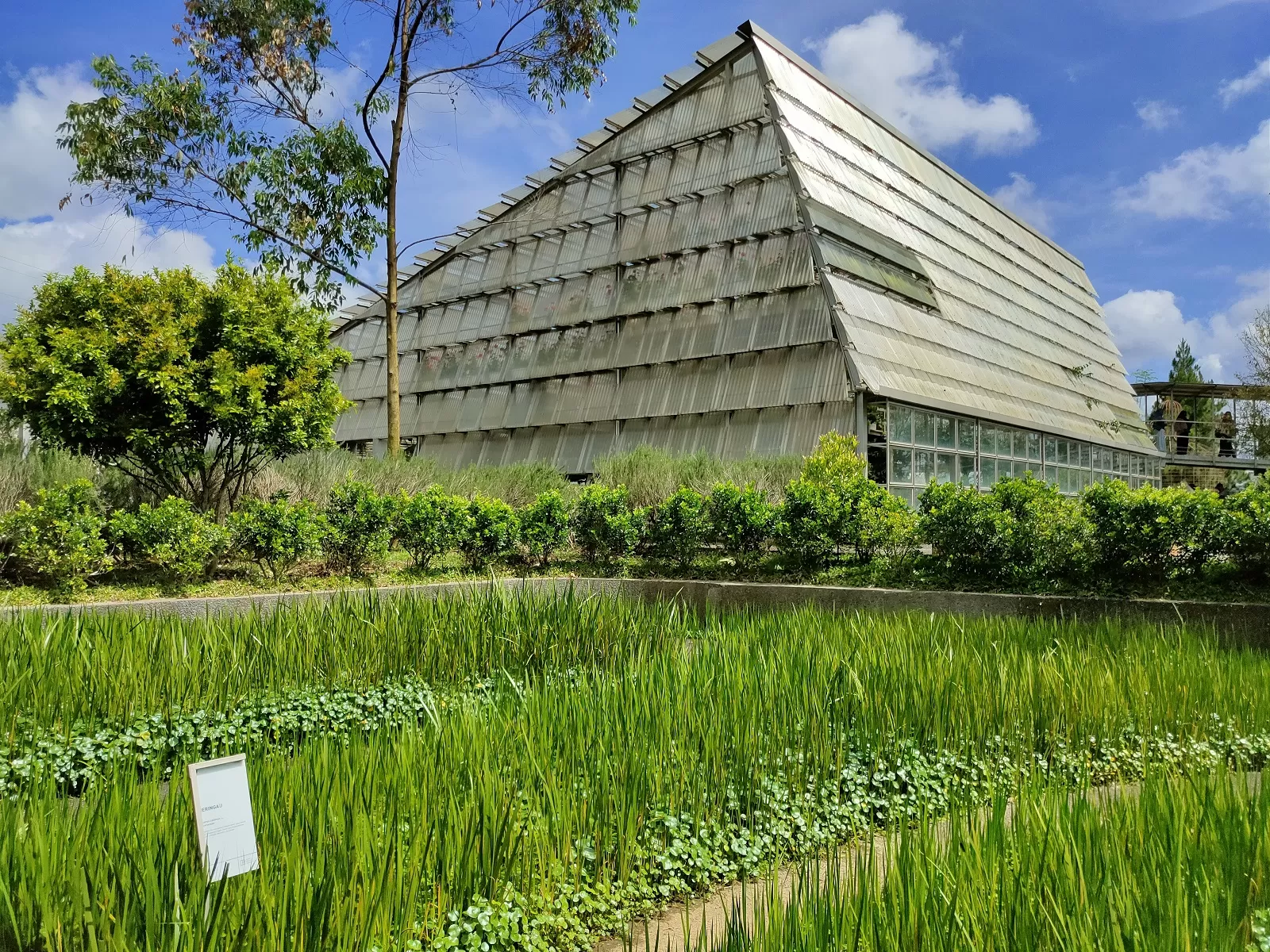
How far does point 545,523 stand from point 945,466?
13477mm

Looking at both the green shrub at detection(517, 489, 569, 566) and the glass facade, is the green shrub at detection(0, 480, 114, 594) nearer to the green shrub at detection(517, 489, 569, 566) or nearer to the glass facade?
→ the green shrub at detection(517, 489, 569, 566)

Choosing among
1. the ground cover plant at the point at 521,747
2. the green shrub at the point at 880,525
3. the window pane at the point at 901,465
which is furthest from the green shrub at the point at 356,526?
the window pane at the point at 901,465

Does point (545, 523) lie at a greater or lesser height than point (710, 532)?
greater

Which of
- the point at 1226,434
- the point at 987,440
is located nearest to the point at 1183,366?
the point at 1226,434

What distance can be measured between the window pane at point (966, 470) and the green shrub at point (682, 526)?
477 inches

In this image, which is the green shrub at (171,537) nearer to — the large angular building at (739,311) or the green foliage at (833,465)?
the green foliage at (833,465)

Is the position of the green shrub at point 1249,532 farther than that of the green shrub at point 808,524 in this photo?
No

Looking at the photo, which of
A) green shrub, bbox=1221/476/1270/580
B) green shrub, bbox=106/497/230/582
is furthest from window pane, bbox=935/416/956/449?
green shrub, bbox=106/497/230/582

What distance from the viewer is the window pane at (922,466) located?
1956cm

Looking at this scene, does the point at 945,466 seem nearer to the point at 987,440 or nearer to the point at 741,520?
the point at 987,440

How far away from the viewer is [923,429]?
19953 millimetres

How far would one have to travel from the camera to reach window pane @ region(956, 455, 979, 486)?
69.6 feet

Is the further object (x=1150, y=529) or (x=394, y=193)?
(x=394, y=193)

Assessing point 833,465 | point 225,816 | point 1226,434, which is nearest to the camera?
point 225,816
